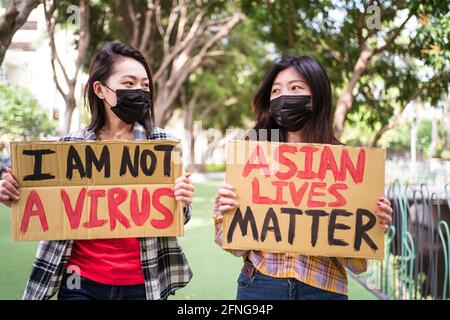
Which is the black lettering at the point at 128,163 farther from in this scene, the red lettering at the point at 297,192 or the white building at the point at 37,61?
the white building at the point at 37,61

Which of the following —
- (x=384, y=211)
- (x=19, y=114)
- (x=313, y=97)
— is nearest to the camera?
(x=384, y=211)

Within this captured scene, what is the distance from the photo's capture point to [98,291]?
196 cm

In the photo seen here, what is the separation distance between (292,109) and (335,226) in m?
0.50

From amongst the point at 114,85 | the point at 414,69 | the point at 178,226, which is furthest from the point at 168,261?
the point at 414,69

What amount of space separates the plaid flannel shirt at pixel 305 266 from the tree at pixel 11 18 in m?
1.77

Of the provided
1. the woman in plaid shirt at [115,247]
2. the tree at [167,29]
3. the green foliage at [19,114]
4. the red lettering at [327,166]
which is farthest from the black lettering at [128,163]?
the tree at [167,29]

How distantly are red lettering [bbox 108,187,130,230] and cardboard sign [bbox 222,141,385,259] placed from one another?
0.41 m

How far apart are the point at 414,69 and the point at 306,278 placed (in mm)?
3625

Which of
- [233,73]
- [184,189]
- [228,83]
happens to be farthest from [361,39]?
[228,83]

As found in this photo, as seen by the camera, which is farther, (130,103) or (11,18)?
(11,18)

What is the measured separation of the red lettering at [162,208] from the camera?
207 centimetres

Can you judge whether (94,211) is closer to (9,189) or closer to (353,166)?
(9,189)

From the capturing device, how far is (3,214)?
16.0ft
